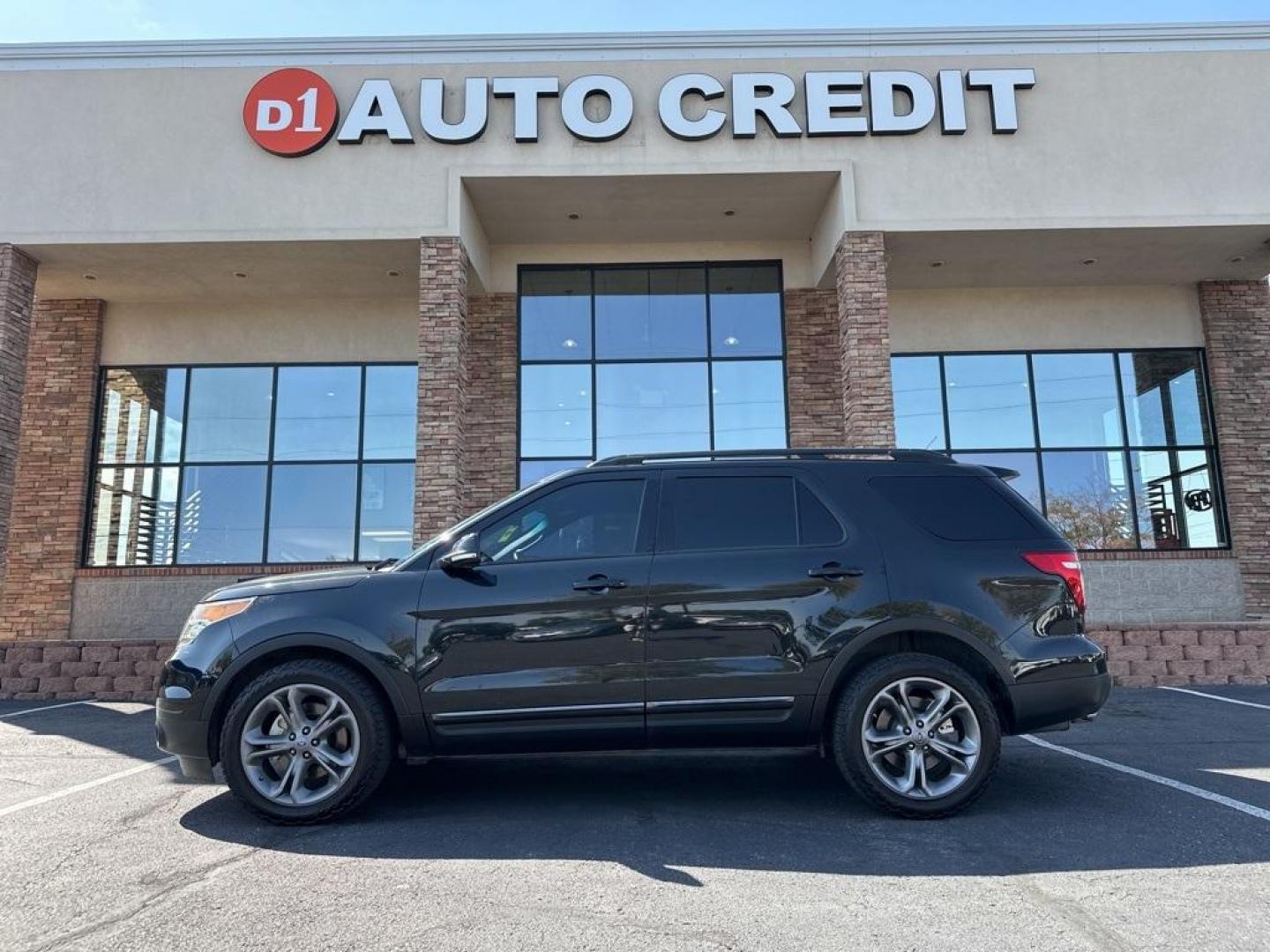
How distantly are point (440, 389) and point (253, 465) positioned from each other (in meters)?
4.66

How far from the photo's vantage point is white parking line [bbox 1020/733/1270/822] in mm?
4520

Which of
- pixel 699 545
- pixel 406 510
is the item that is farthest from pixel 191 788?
pixel 406 510

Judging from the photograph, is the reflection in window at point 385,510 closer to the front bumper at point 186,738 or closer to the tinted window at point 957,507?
the front bumper at point 186,738

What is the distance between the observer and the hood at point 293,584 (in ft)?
15.3

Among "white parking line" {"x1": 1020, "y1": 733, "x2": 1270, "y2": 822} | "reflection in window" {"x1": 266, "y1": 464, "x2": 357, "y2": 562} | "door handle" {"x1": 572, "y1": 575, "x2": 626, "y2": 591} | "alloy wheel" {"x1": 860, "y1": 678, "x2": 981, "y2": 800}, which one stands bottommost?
"white parking line" {"x1": 1020, "y1": 733, "x2": 1270, "y2": 822}

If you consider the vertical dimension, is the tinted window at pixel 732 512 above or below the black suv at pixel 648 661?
above

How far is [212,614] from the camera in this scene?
4.73 metres

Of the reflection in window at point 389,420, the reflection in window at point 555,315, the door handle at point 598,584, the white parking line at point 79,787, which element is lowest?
the white parking line at point 79,787

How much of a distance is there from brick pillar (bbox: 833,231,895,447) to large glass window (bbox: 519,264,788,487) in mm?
2075

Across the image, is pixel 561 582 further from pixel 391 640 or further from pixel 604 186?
pixel 604 186

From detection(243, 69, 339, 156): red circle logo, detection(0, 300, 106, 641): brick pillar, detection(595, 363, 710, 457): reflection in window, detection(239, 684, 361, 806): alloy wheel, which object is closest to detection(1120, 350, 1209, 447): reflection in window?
detection(595, 363, 710, 457): reflection in window

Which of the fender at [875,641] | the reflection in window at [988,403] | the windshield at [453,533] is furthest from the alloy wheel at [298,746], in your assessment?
the reflection in window at [988,403]

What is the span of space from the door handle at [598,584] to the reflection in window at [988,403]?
435 inches

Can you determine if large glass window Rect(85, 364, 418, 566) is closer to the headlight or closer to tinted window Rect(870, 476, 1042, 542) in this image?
the headlight
